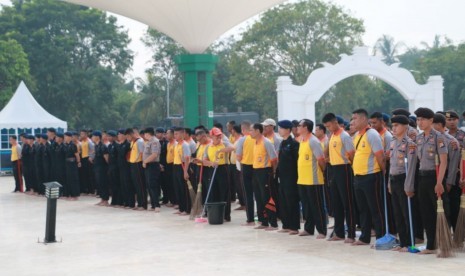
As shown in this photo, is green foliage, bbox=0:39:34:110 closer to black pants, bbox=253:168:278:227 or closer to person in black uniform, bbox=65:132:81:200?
person in black uniform, bbox=65:132:81:200

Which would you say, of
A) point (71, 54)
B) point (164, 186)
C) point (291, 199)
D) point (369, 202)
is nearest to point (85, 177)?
point (164, 186)

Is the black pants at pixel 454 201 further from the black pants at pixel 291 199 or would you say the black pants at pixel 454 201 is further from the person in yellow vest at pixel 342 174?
the black pants at pixel 291 199

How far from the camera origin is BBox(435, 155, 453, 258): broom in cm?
931

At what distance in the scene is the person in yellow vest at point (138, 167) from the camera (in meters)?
16.9

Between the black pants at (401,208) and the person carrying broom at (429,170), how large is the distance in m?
0.31

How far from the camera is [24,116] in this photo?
34000 mm

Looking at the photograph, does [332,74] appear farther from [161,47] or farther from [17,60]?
[161,47]

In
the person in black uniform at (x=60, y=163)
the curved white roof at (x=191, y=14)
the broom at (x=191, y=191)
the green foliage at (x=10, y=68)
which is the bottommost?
the broom at (x=191, y=191)

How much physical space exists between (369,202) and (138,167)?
742 cm

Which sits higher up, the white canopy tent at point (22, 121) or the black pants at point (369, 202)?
the white canopy tent at point (22, 121)

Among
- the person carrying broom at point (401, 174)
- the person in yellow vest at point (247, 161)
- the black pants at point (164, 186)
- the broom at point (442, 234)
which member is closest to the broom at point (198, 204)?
the person in yellow vest at point (247, 161)

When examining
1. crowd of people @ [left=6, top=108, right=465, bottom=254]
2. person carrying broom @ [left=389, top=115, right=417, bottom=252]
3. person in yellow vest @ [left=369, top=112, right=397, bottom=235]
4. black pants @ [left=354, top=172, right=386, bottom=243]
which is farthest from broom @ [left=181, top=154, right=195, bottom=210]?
person carrying broom @ [left=389, top=115, right=417, bottom=252]

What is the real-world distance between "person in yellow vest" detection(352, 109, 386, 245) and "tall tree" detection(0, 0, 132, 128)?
47.8m

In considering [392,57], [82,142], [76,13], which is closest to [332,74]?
[82,142]
